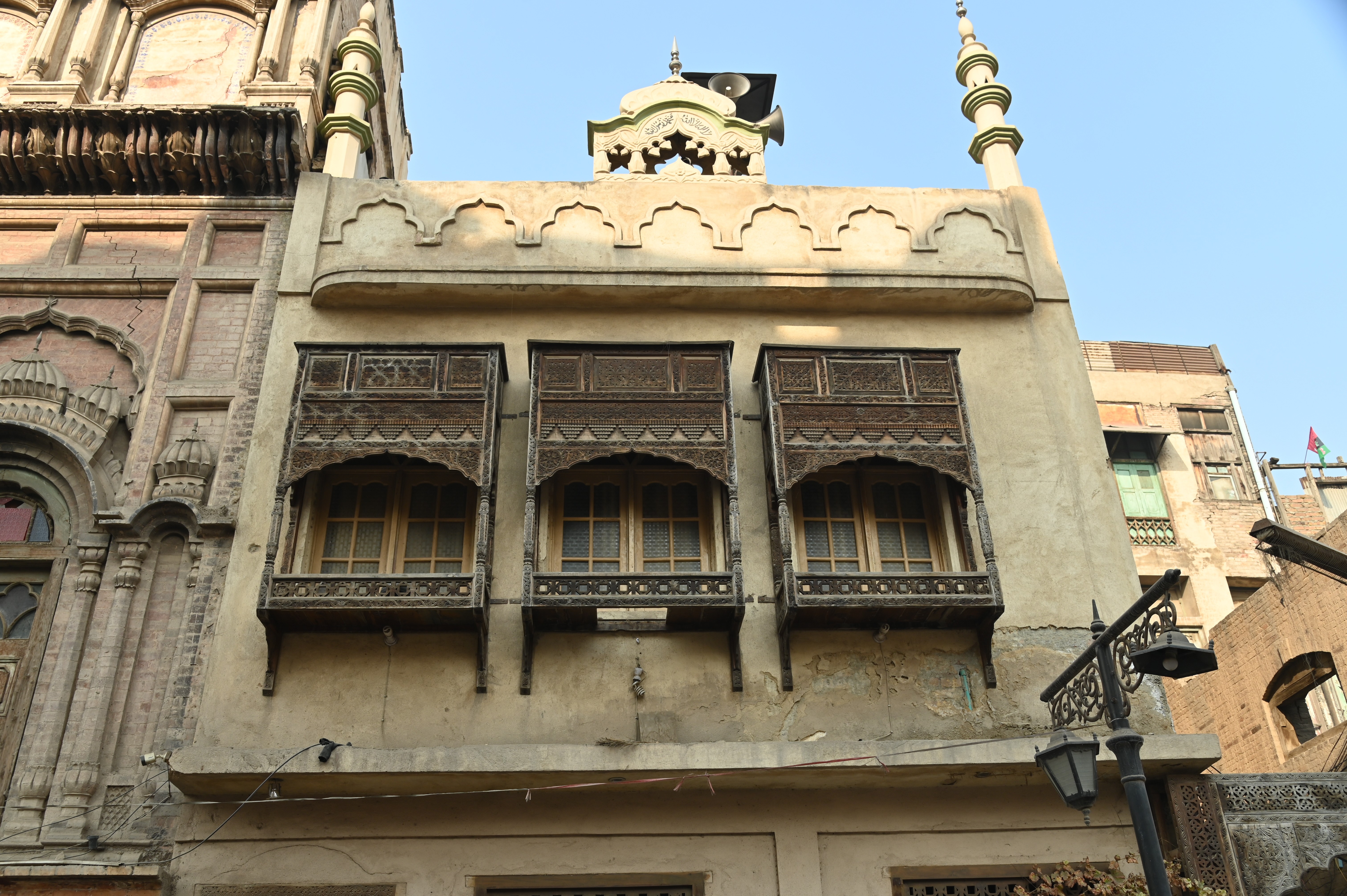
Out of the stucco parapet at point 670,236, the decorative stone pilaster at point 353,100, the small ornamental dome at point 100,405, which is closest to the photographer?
the small ornamental dome at point 100,405

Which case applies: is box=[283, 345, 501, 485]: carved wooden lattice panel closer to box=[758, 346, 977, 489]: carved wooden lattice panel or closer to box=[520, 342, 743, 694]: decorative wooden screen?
box=[520, 342, 743, 694]: decorative wooden screen

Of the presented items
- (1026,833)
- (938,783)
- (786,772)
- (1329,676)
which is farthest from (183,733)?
(1329,676)

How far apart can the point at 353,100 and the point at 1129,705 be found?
967 cm

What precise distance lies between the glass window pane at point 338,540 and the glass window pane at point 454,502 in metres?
0.77

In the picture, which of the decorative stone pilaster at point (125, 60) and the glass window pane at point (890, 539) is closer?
the glass window pane at point (890, 539)

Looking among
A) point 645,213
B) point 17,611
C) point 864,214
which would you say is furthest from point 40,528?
point 864,214

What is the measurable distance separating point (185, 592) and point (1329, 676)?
1445 cm

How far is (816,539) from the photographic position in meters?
9.36

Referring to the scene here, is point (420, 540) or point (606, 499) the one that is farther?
point (606, 499)

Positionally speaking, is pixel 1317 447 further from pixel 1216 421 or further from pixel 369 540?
pixel 369 540

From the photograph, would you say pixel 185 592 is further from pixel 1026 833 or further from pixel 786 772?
pixel 1026 833

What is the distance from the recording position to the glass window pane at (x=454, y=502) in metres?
9.34

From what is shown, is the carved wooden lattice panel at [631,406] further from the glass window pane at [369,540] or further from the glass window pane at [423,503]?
the glass window pane at [369,540]

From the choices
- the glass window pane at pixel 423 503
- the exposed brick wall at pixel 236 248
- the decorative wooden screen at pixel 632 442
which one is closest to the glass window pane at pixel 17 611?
the glass window pane at pixel 423 503
